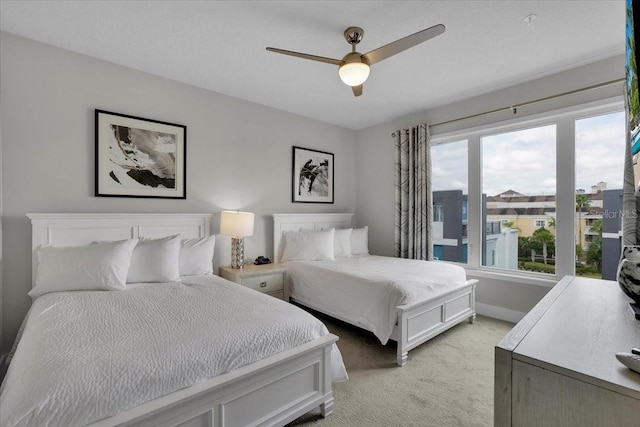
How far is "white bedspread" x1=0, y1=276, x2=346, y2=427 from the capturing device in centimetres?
105

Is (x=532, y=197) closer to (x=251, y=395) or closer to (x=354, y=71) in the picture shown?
(x=354, y=71)

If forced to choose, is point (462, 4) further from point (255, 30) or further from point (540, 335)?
point (540, 335)

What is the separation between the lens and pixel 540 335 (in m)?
0.99

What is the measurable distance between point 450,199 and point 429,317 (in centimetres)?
186

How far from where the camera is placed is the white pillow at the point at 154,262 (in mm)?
2436

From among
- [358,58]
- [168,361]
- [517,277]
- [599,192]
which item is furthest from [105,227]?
[599,192]

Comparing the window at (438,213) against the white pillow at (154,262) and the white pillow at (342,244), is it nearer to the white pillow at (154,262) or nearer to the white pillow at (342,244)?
the white pillow at (342,244)

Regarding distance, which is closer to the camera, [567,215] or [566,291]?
[566,291]

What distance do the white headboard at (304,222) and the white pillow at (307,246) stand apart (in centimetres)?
10

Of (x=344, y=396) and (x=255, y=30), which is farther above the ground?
(x=255, y=30)

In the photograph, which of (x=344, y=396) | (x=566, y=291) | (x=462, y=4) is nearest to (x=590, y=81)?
(x=462, y=4)

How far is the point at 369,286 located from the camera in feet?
8.61

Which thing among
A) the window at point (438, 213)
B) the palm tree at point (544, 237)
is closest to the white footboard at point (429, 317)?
the palm tree at point (544, 237)

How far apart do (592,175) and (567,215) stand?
1.45 feet
